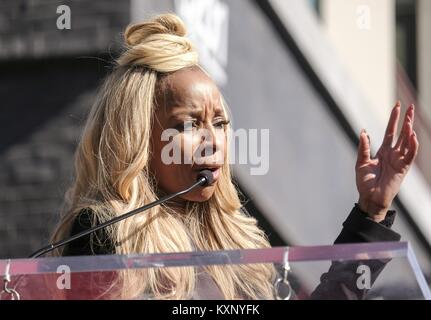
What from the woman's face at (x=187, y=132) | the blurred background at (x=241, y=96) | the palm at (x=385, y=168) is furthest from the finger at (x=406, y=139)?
the blurred background at (x=241, y=96)

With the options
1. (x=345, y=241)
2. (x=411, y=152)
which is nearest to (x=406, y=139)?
(x=411, y=152)

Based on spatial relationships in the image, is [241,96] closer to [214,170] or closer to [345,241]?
[214,170]

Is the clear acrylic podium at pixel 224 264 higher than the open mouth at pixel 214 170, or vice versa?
the open mouth at pixel 214 170

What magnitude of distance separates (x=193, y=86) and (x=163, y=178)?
22cm

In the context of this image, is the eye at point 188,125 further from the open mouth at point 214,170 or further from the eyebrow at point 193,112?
the open mouth at point 214,170

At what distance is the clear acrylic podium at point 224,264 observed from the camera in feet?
7.17

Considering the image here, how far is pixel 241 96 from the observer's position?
6219 millimetres

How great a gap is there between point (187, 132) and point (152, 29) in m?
0.35

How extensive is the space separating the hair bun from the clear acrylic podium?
A: 2.93 ft

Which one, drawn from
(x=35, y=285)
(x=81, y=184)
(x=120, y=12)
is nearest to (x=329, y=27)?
(x=120, y=12)

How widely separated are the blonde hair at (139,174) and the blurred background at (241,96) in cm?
136

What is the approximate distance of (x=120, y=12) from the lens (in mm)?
5672

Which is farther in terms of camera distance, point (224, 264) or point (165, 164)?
point (165, 164)
